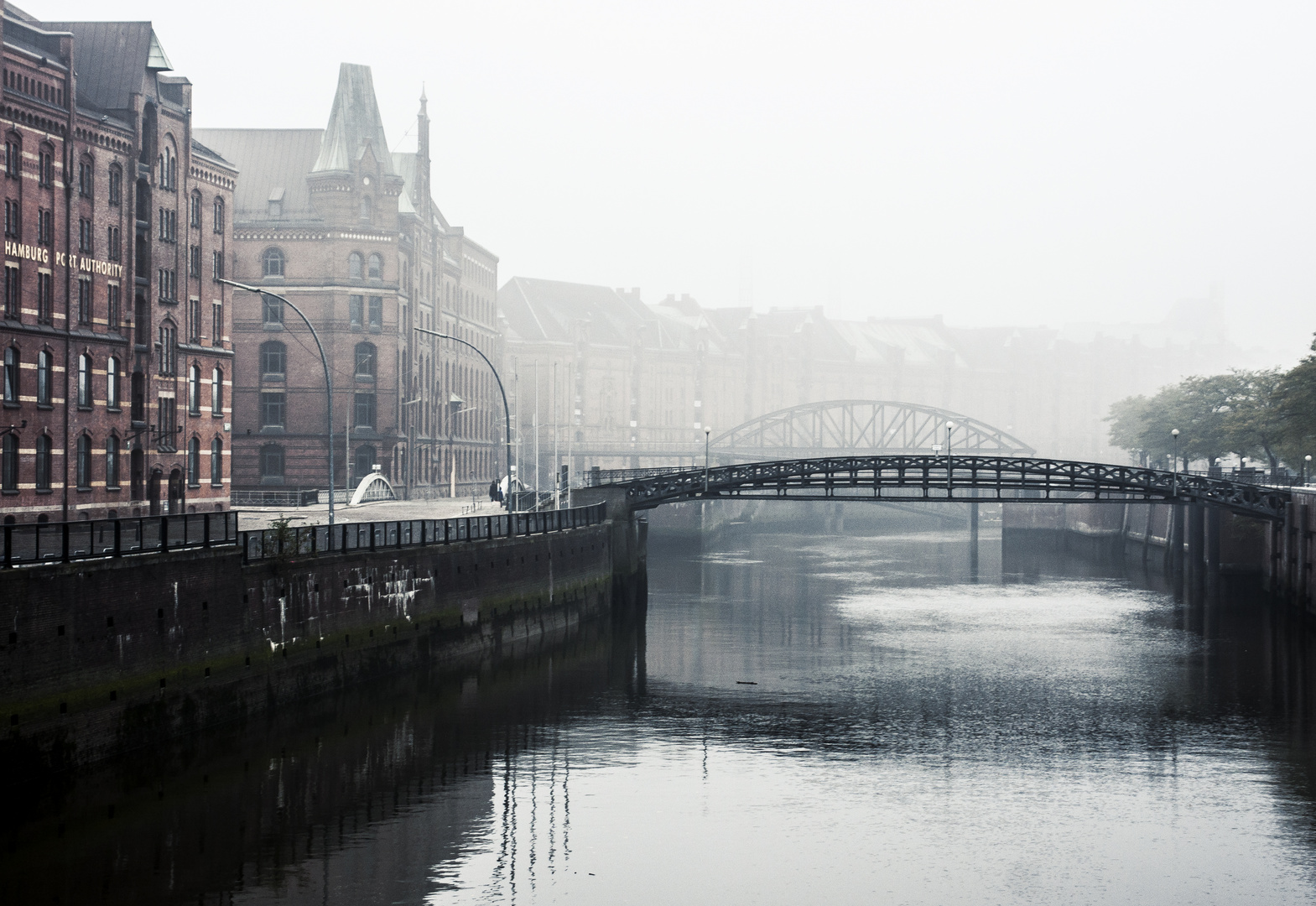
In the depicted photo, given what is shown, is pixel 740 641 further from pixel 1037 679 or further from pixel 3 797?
pixel 3 797

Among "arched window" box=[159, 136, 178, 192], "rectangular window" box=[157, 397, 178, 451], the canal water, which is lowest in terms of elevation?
the canal water

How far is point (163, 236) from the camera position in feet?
197

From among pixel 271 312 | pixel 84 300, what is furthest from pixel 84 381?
pixel 271 312

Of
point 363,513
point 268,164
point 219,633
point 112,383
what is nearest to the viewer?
point 219,633

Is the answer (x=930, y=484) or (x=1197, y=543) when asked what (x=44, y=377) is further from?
(x=1197, y=543)

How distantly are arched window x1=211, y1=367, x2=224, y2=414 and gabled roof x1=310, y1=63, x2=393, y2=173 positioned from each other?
3120 centimetres

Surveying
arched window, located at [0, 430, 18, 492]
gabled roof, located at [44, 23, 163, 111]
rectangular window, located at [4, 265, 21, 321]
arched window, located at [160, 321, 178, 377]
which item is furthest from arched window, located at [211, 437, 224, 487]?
rectangular window, located at [4, 265, 21, 321]

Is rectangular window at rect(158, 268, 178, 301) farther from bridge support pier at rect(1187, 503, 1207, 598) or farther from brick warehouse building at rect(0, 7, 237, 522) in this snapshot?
bridge support pier at rect(1187, 503, 1207, 598)

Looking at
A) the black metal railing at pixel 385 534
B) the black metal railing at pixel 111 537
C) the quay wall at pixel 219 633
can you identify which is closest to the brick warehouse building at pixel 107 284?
the black metal railing at pixel 385 534

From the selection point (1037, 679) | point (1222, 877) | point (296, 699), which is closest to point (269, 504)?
point (296, 699)

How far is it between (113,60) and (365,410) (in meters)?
38.8

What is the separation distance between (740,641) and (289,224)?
5134 cm

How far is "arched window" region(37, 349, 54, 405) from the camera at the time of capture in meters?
49.5

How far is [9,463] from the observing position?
48062mm
